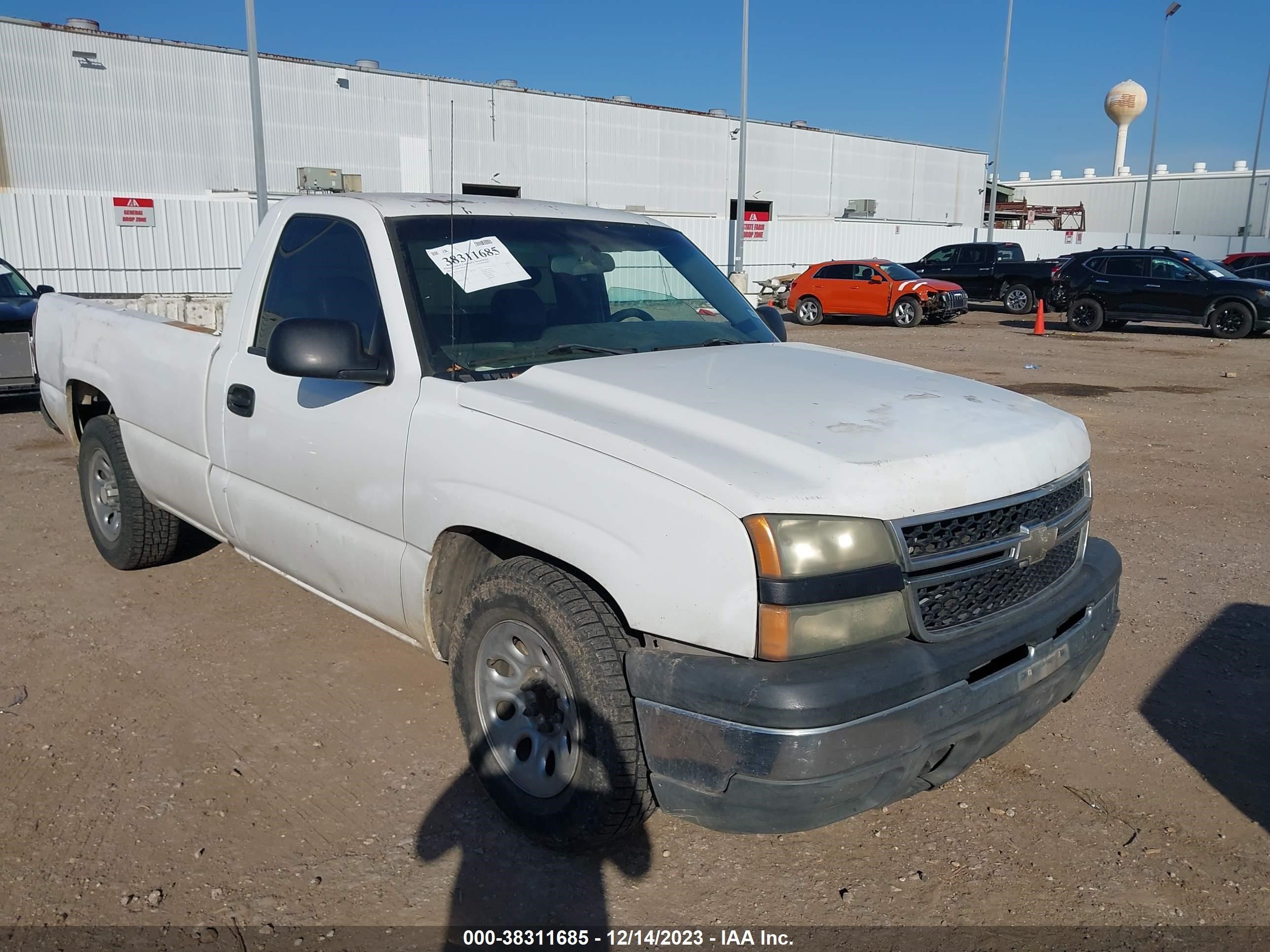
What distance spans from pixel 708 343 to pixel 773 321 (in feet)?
2.60

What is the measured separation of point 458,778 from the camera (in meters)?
3.53

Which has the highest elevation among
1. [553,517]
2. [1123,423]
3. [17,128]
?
[17,128]

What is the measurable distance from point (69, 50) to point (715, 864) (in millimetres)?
33308

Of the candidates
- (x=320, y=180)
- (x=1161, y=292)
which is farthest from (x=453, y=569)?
(x=320, y=180)

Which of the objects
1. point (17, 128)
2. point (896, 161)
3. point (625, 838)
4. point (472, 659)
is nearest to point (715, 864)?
point (625, 838)

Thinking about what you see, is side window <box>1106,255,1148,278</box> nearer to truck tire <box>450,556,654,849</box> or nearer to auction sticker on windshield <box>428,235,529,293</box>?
auction sticker on windshield <box>428,235,529,293</box>

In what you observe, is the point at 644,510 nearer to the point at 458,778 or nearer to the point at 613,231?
the point at 458,778

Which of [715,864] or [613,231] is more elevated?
[613,231]

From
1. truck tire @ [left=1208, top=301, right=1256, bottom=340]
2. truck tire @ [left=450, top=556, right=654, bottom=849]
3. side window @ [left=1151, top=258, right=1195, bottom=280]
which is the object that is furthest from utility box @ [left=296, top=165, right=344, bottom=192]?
truck tire @ [left=450, top=556, right=654, bottom=849]

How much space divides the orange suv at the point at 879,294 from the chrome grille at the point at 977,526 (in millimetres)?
22532

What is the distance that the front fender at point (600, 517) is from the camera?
2.48 metres

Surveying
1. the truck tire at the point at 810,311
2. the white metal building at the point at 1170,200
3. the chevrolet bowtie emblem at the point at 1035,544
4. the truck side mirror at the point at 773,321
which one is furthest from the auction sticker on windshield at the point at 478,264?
the white metal building at the point at 1170,200

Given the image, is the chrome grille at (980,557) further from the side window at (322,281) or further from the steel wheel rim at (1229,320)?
the steel wheel rim at (1229,320)

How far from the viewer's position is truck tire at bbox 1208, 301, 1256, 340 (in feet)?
68.2
